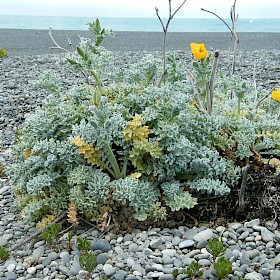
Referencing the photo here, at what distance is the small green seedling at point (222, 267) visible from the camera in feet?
7.62

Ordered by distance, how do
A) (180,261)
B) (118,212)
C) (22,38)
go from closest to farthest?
1. (180,261)
2. (118,212)
3. (22,38)

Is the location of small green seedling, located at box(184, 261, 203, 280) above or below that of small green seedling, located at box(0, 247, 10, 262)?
above

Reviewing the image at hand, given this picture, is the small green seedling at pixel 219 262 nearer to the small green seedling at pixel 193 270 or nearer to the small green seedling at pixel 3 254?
the small green seedling at pixel 193 270

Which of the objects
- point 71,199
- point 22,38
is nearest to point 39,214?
point 71,199

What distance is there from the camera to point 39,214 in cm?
314

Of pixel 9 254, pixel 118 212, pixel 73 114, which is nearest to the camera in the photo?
pixel 9 254

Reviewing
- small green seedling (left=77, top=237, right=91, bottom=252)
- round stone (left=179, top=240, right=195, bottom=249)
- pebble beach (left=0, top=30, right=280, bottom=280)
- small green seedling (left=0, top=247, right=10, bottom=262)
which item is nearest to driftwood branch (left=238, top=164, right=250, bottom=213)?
pebble beach (left=0, top=30, right=280, bottom=280)

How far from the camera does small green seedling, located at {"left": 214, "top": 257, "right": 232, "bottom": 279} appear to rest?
2.32m

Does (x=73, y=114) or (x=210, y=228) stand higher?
(x=73, y=114)

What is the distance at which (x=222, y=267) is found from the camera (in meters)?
2.32

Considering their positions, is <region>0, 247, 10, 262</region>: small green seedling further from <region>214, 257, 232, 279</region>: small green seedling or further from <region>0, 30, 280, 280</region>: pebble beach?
<region>214, 257, 232, 279</region>: small green seedling

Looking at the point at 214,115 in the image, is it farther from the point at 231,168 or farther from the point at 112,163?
Result: the point at 112,163

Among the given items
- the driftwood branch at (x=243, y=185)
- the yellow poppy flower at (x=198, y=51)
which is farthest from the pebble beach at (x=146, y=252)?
the yellow poppy flower at (x=198, y=51)

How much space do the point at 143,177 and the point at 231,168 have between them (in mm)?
540
